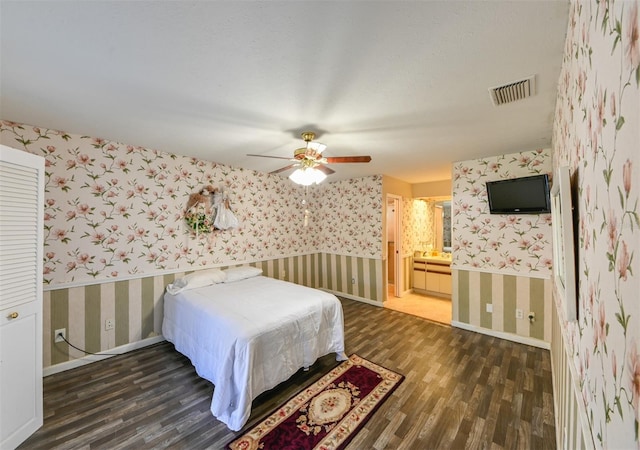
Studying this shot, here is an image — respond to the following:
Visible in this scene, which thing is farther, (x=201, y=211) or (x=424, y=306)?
(x=424, y=306)

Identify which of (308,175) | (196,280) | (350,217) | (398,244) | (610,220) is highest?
(308,175)

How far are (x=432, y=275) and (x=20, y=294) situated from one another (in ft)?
18.2

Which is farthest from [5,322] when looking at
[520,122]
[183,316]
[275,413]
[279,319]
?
[520,122]

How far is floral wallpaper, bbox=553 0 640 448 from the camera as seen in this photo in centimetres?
42

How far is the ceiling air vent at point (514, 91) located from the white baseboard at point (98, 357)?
4.25m

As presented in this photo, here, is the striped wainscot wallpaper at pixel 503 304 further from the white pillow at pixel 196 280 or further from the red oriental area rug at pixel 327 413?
the white pillow at pixel 196 280

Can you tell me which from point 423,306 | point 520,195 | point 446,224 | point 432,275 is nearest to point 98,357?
point 423,306

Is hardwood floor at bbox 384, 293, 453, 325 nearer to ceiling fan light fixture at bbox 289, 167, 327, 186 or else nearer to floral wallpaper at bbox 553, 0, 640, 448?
ceiling fan light fixture at bbox 289, 167, 327, 186

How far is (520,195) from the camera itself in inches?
113

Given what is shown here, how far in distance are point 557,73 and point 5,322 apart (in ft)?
12.5

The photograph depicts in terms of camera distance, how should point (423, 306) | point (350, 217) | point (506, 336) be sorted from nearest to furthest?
point (506, 336) < point (423, 306) < point (350, 217)

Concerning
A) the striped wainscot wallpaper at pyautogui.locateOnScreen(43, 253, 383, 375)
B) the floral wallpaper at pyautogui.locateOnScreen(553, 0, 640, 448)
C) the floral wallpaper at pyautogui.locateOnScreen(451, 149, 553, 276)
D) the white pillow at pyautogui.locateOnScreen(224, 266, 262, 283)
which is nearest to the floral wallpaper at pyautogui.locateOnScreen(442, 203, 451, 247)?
the floral wallpaper at pyautogui.locateOnScreen(451, 149, 553, 276)

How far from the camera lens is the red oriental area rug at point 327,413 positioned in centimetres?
171

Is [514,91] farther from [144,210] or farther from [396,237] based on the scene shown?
[144,210]
